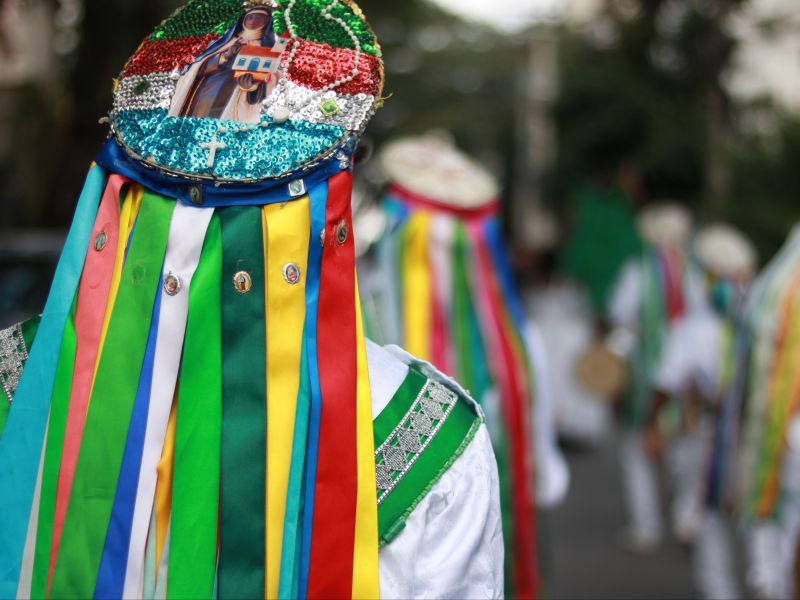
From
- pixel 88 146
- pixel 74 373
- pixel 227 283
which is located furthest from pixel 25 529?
pixel 88 146

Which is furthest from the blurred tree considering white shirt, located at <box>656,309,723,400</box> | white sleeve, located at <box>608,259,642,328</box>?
white shirt, located at <box>656,309,723,400</box>

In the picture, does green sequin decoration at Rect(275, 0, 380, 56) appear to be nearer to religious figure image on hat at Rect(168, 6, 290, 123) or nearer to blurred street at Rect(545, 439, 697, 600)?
religious figure image on hat at Rect(168, 6, 290, 123)

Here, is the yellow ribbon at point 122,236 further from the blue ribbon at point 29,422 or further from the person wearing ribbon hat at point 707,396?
the person wearing ribbon hat at point 707,396

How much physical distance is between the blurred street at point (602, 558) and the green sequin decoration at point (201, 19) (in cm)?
383

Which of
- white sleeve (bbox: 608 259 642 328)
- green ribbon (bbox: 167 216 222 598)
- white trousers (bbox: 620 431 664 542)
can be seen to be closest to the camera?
green ribbon (bbox: 167 216 222 598)

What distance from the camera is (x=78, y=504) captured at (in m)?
1.68

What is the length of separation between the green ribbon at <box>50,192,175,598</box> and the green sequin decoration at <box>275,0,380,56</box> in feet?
1.27

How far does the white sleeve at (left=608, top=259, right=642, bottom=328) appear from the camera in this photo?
7.77 metres

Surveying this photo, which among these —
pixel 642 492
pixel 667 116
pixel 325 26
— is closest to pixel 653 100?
pixel 667 116

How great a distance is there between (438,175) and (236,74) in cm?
279

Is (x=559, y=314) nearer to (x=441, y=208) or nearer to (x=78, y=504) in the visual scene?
(x=441, y=208)

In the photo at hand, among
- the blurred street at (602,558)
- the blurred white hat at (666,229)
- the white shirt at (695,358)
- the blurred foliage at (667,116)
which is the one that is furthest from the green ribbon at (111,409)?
the blurred foliage at (667,116)

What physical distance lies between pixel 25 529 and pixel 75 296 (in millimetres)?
388

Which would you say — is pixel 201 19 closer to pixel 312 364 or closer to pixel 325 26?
pixel 325 26
